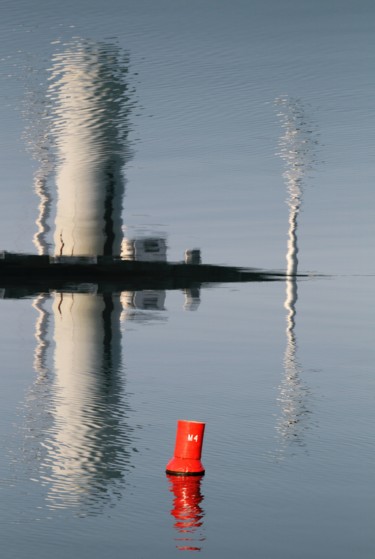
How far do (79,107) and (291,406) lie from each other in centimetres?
843

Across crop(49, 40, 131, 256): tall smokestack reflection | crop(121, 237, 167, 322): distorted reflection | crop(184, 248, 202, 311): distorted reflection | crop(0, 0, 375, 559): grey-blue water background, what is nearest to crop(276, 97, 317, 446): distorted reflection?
crop(0, 0, 375, 559): grey-blue water background

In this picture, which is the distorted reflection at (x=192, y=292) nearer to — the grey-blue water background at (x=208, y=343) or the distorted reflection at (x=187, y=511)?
the grey-blue water background at (x=208, y=343)

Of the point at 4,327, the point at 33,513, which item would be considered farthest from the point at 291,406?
the point at 4,327

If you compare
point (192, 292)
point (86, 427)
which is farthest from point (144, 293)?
point (86, 427)

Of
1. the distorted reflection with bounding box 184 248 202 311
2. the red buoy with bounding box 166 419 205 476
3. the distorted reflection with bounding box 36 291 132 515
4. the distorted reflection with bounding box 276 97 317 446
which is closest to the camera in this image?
the distorted reflection with bounding box 36 291 132 515

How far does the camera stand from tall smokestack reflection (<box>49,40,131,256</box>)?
1537 cm

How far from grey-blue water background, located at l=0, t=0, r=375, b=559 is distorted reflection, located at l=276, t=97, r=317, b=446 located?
6cm

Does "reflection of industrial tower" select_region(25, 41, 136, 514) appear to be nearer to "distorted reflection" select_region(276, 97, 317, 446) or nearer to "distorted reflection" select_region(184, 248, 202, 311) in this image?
"distorted reflection" select_region(276, 97, 317, 446)

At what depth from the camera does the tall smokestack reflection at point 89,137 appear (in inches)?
605

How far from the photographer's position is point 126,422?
32.9 ft

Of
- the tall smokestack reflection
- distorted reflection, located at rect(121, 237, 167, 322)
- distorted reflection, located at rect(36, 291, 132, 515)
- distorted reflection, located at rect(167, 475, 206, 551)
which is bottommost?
distorted reflection, located at rect(167, 475, 206, 551)

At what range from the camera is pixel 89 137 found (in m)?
21.1

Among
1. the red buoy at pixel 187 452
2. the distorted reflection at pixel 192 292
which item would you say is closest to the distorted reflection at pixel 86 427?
the red buoy at pixel 187 452

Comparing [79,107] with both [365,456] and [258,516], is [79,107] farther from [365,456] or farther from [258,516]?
[258,516]
